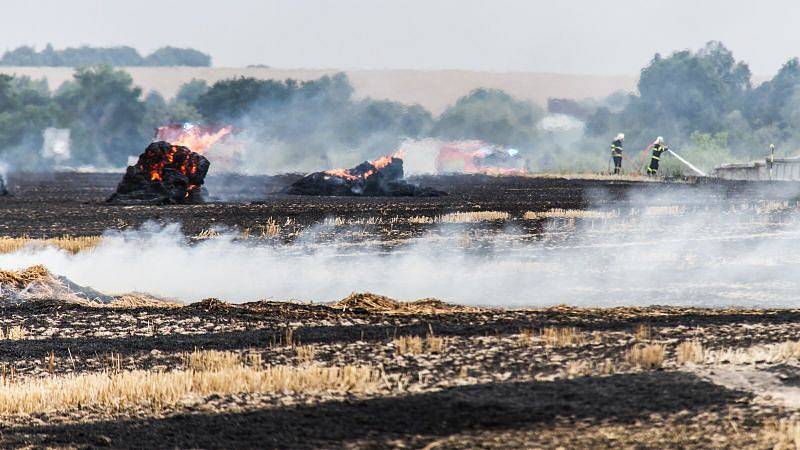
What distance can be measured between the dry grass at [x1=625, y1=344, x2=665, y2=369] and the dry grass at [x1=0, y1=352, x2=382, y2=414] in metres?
2.52

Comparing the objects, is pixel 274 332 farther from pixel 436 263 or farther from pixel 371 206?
pixel 371 206

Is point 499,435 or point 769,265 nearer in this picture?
point 499,435

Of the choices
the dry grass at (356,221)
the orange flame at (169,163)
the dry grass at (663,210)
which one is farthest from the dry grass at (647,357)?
the orange flame at (169,163)

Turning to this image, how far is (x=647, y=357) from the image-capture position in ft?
45.1

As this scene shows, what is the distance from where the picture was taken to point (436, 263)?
89.1 ft

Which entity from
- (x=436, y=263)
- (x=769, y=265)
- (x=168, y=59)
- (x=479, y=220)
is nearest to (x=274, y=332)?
(x=436, y=263)

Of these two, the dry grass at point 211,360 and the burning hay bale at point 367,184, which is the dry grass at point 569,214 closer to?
the burning hay bale at point 367,184

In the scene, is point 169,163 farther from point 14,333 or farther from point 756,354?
point 756,354

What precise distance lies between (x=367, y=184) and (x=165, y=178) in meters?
10.4

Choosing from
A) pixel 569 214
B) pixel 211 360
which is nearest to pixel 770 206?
pixel 569 214

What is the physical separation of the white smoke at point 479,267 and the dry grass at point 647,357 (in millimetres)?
7176

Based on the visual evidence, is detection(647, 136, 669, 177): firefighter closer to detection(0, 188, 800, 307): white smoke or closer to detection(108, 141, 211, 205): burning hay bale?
detection(108, 141, 211, 205): burning hay bale

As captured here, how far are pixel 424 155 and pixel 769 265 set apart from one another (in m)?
69.2

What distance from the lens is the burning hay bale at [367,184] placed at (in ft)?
175
